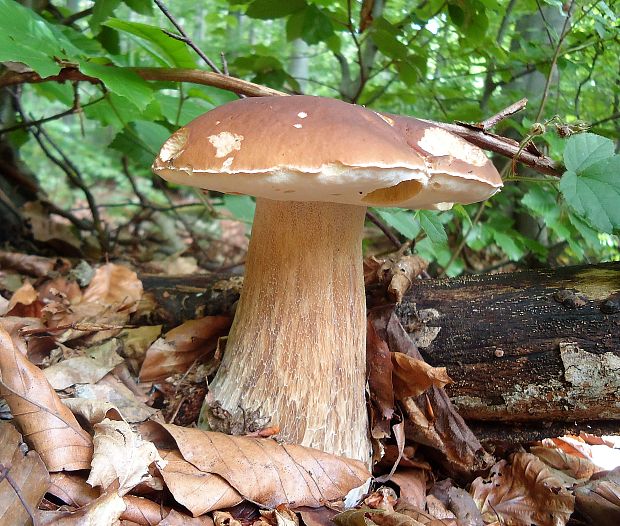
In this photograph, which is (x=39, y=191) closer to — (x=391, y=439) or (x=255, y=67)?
(x=255, y=67)

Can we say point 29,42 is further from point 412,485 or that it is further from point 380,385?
point 412,485

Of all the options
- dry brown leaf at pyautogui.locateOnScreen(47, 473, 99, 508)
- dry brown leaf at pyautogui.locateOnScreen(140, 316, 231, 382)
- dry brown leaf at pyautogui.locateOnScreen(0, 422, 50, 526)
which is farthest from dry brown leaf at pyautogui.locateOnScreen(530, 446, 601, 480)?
dry brown leaf at pyautogui.locateOnScreen(0, 422, 50, 526)

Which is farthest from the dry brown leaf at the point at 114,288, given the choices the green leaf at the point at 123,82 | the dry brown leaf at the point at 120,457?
the dry brown leaf at the point at 120,457

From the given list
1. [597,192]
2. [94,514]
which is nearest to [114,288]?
[94,514]

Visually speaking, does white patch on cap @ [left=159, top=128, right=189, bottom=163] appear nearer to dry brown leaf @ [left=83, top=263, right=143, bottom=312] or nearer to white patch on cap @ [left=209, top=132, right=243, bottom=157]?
white patch on cap @ [left=209, top=132, right=243, bottom=157]

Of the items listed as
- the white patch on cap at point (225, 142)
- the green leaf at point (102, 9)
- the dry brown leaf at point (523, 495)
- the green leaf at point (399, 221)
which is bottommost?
the dry brown leaf at point (523, 495)

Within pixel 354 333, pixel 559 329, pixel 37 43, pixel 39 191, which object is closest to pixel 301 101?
pixel 354 333

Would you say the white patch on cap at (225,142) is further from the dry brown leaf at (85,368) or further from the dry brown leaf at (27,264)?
the dry brown leaf at (27,264)
